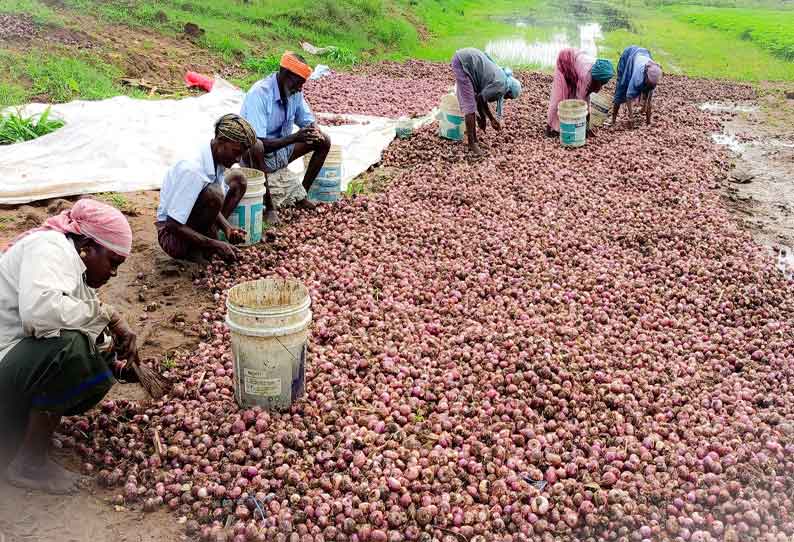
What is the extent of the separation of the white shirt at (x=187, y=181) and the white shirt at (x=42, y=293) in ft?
5.81

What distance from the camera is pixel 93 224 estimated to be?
117 inches

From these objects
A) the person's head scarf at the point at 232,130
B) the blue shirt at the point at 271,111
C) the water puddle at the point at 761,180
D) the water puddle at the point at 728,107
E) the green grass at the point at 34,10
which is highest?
the person's head scarf at the point at 232,130

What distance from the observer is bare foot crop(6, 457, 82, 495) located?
289cm

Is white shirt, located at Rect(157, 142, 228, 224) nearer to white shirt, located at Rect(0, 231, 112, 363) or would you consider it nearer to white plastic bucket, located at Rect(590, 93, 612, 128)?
white shirt, located at Rect(0, 231, 112, 363)

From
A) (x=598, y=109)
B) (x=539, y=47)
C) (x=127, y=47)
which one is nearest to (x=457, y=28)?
(x=539, y=47)

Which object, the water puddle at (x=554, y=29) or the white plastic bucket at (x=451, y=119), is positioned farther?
the water puddle at (x=554, y=29)

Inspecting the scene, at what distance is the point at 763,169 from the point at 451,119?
3.85 m

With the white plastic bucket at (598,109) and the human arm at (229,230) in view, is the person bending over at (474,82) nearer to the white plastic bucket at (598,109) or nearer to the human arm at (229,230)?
the white plastic bucket at (598,109)

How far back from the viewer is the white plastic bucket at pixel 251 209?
524 cm

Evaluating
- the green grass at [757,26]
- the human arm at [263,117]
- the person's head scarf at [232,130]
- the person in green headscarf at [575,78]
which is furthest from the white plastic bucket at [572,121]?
the green grass at [757,26]

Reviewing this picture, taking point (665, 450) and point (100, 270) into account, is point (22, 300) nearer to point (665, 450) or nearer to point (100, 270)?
point (100, 270)

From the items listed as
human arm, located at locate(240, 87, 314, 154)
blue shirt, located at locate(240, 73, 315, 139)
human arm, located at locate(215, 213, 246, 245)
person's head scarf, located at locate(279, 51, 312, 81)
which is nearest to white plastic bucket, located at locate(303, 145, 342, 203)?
blue shirt, located at locate(240, 73, 315, 139)

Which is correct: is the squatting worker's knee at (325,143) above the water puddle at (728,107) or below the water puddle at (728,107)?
above

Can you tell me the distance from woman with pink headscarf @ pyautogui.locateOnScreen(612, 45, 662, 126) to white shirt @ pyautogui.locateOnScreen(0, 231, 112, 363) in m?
8.19
